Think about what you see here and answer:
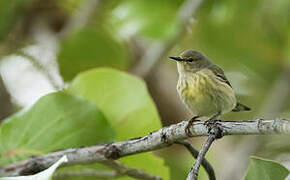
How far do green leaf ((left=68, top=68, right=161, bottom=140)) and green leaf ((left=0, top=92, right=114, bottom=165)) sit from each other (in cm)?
7

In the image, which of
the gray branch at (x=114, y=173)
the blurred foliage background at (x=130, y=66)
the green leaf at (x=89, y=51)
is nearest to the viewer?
the gray branch at (x=114, y=173)

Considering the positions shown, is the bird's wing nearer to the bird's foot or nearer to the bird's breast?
the bird's breast

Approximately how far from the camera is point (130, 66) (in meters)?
2.60

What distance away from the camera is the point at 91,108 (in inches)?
50.8

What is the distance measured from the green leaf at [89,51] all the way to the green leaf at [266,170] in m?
1.12

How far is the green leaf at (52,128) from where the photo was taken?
129 centimetres

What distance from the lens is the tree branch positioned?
85 centimetres

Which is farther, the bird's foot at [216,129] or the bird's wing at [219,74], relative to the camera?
the bird's wing at [219,74]

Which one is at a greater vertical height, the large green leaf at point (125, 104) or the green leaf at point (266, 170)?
the large green leaf at point (125, 104)

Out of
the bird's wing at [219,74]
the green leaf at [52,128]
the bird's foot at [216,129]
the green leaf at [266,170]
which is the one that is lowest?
the green leaf at [266,170]

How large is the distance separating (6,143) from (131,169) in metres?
0.37

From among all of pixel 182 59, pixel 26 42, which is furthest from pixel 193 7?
pixel 26 42

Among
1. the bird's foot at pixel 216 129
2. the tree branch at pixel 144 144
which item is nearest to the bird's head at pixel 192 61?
the tree branch at pixel 144 144

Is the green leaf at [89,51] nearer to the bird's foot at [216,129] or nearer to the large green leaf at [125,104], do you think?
the large green leaf at [125,104]
